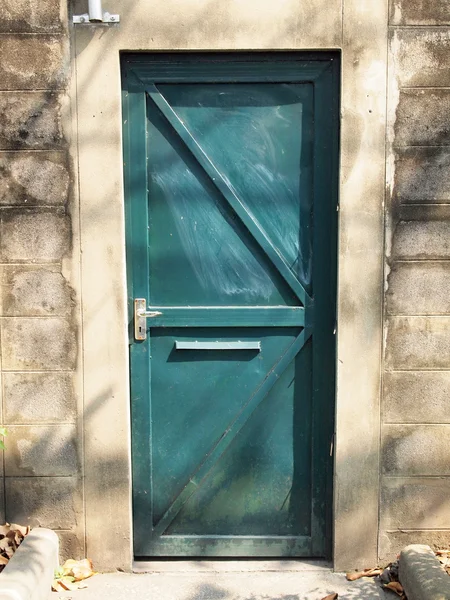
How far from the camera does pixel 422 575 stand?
3.23 metres

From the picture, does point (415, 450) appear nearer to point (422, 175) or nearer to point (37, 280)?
point (422, 175)

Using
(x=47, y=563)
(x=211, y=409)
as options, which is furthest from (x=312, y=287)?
(x=47, y=563)

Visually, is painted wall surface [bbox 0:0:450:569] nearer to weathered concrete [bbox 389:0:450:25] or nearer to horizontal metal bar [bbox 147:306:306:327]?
weathered concrete [bbox 389:0:450:25]

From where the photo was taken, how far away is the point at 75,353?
11.9ft

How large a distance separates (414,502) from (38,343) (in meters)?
2.16

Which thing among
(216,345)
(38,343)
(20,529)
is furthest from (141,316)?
(20,529)

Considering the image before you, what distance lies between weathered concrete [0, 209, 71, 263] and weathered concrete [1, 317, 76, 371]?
0.33m

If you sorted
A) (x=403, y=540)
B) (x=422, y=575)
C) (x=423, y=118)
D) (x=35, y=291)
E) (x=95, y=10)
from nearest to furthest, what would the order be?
(x=422, y=575) → (x=95, y=10) → (x=423, y=118) → (x=35, y=291) → (x=403, y=540)

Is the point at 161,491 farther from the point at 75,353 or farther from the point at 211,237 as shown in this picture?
the point at 211,237

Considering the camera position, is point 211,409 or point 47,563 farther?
point 211,409

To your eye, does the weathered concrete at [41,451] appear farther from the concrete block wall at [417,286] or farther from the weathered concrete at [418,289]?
the weathered concrete at [418,289]

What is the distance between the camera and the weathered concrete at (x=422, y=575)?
307 centimetres

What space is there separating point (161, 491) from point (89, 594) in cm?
63

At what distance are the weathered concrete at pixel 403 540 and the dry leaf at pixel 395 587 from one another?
0.20 m
